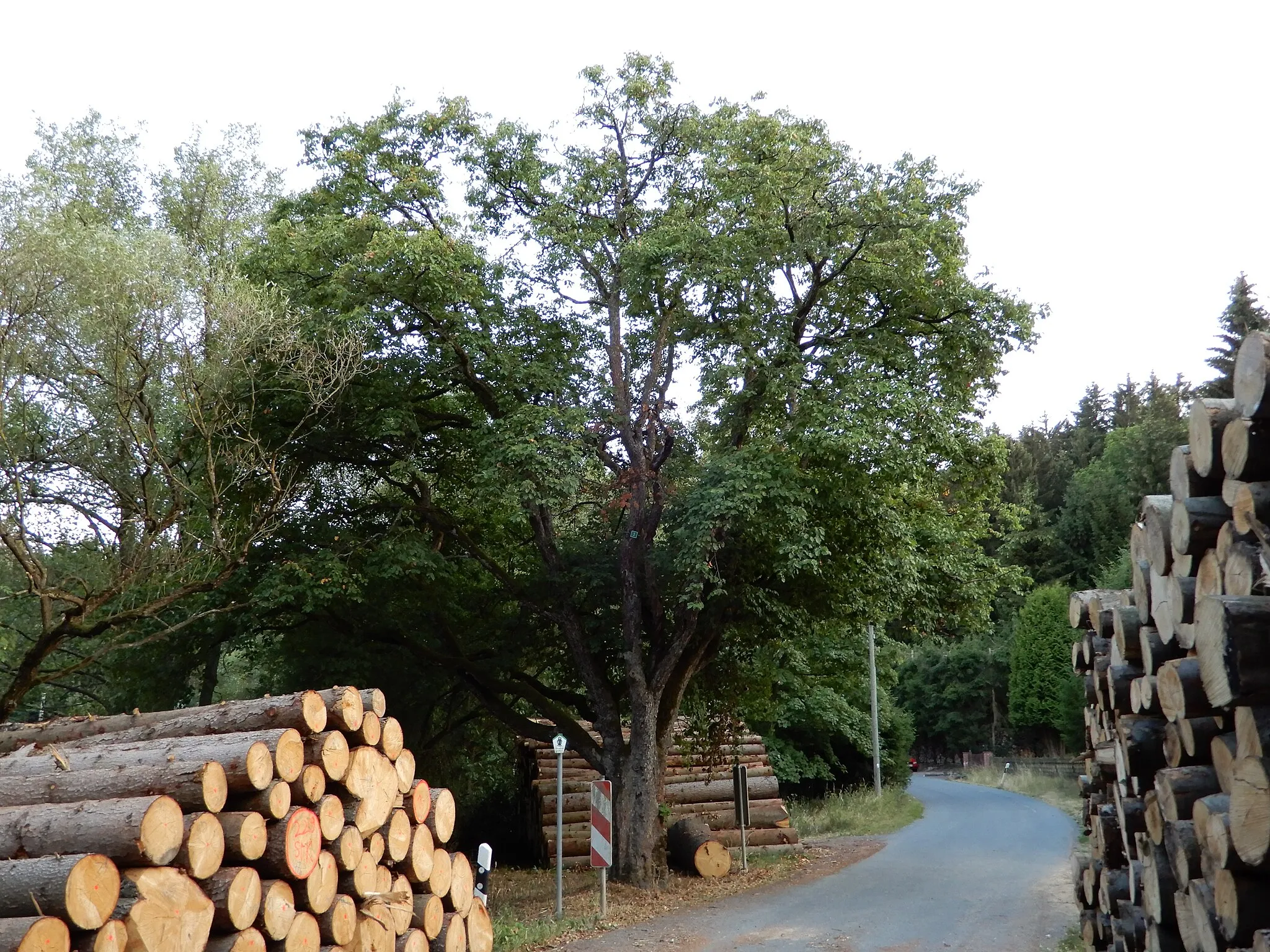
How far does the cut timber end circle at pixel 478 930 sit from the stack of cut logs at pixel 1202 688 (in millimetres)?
5369

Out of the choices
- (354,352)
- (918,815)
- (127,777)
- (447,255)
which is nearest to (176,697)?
(354,352)

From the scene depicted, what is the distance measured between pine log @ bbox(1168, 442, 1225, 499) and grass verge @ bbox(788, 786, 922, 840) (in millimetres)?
21357

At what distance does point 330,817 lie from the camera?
801cm

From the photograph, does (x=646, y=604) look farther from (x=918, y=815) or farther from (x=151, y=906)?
(x=918, y=815)

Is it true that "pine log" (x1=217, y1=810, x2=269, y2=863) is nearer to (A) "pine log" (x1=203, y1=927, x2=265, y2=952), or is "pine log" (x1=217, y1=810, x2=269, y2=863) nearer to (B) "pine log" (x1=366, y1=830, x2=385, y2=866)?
(A) "pine log" (x1=203, y1=927, x2=265, y2=952)

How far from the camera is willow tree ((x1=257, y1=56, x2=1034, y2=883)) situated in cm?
1603

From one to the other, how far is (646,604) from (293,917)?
1081 centimetres

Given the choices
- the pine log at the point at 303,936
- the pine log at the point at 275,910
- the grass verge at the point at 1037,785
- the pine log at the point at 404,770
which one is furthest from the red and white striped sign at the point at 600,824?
the grass verge at the point at 1037,785

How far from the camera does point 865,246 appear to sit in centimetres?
1658

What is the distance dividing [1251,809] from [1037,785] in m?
Answer: 39.0

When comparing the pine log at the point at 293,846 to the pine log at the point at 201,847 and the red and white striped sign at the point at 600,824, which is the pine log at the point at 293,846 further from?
the red and white striped sign at the point at 600,824

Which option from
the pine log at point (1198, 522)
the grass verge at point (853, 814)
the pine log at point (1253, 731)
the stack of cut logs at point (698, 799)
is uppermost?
the pine log at point (1198, 522)

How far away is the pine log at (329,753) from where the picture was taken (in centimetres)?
807

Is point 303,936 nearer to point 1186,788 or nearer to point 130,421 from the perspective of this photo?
point 1186,788
